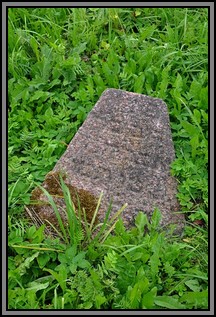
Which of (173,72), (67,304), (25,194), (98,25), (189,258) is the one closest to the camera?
(67,304)

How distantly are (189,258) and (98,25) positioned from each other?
229 centimetres

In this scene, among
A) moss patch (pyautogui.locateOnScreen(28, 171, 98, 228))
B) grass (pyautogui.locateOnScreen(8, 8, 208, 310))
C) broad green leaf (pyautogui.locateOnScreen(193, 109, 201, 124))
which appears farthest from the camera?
broad green leaf (pyautogui.locateOnScreen(193, 109, 201, 124))

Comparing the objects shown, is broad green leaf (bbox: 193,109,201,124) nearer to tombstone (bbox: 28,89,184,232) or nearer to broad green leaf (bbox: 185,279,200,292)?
tombstone (bbox: 28,89,184,232)

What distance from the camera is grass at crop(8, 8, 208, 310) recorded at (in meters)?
2.93

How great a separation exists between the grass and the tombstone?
11 centimetres

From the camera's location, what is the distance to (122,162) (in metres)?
3.47

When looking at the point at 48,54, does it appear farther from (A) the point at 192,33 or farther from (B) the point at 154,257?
(B) the point at 154,257

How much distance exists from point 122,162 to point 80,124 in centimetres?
60

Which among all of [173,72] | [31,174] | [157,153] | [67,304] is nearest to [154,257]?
[67,304]

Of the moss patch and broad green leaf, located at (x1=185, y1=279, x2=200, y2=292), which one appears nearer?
broad green leaf, located at (x1=185, y1=279, x2=200, y2=292)

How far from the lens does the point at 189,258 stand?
3135 mm

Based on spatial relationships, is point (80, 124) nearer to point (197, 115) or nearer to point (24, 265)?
point (197, 115)

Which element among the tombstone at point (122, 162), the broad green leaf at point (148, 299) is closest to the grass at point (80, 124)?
the broad green leaf at point (148, 299)

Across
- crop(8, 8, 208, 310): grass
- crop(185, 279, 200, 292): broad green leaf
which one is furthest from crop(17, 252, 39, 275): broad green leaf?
crop(185, 279, 200, 292): broad green leaf
